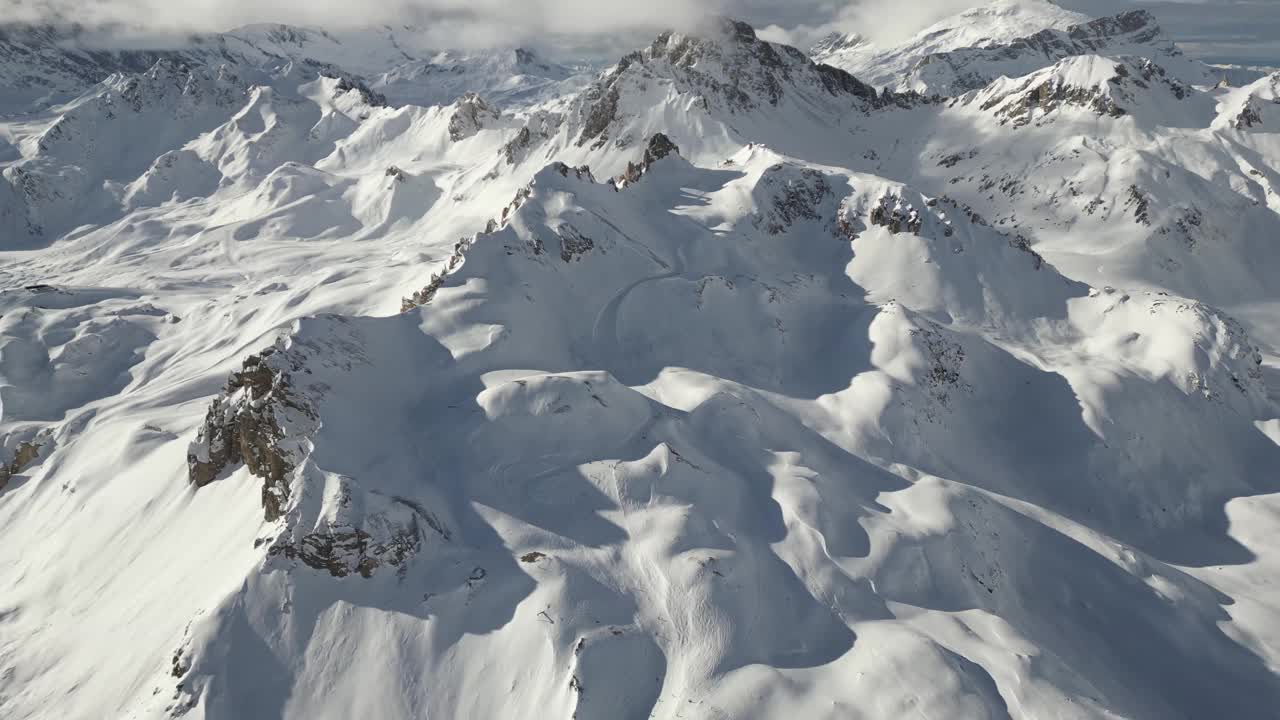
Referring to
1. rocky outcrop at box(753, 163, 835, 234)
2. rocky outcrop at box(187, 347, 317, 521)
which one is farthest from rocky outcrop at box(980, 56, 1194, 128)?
rocky outcrop at box(187, 347, 317, 521)

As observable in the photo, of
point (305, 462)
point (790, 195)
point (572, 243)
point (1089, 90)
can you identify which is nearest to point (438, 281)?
point (572, 243)

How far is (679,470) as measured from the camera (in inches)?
1302

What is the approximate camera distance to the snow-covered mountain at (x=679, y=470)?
2569 cm

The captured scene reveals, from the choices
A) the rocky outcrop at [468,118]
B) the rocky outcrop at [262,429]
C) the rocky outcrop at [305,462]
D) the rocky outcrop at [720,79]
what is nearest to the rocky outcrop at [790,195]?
the rocky outcrop at [305,462]

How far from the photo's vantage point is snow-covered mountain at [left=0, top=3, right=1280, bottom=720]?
25.7 meters

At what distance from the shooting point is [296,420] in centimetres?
3183

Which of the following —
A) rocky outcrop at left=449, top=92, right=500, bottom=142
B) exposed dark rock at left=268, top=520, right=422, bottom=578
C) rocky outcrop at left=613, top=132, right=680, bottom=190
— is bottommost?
rocky outcrop at left=449, top=92, right=500, bottom=142

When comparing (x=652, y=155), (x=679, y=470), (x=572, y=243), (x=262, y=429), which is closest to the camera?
(x=262, y=429)

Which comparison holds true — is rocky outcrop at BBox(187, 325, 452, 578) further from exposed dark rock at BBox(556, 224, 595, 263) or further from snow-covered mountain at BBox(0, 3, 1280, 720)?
exposed dark rock at BBox(556, 224, 595, 263)

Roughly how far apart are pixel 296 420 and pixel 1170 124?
138 meters

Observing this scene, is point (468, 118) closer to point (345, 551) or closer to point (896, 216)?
point (896, 216)

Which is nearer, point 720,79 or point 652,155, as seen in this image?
point 652,155

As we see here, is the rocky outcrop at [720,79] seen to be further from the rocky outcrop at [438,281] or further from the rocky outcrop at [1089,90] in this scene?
the rocky outcrop at [438,281]

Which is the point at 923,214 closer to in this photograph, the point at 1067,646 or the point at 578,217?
the point at 578,217
